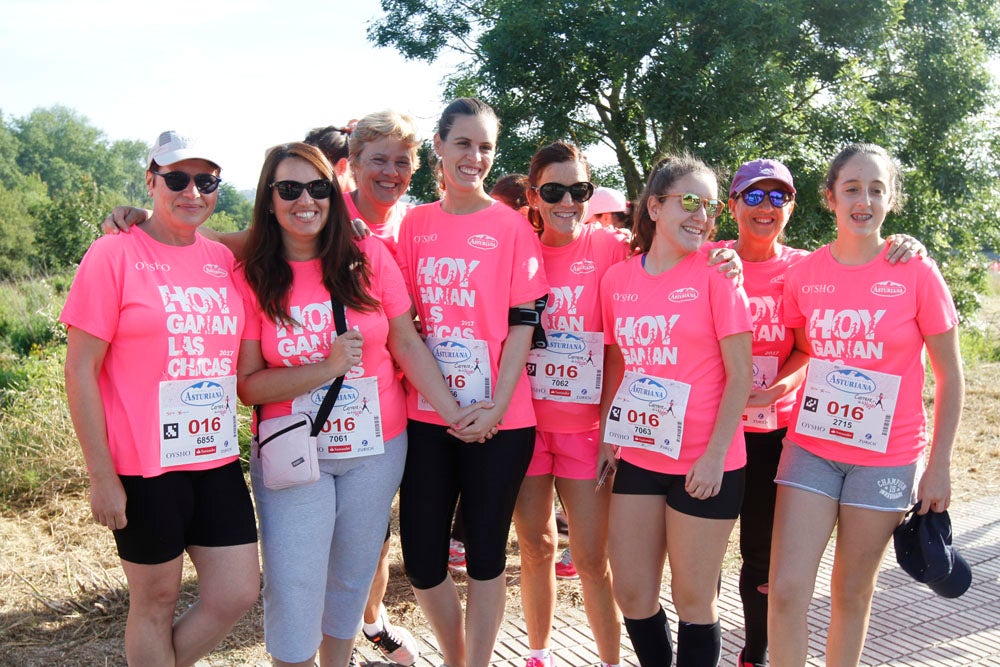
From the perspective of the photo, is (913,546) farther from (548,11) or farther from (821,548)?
(548,11)

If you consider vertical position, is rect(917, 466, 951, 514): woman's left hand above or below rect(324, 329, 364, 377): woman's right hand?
below

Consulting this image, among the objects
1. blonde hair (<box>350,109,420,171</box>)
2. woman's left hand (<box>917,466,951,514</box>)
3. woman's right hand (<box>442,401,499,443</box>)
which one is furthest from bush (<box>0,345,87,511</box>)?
woman's left hand (<box>917,466,951,514</box>)

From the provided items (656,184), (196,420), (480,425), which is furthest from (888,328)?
(196,420)

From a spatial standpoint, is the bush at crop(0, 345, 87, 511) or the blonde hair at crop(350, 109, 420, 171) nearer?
the blonde hair at crop(350, 109, 420, 171)

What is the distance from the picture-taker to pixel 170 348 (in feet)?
8.96

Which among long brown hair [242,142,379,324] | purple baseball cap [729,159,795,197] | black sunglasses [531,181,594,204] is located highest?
purple baseball cap [729,159,795,197]

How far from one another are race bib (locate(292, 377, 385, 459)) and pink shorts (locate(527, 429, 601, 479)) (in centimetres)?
71

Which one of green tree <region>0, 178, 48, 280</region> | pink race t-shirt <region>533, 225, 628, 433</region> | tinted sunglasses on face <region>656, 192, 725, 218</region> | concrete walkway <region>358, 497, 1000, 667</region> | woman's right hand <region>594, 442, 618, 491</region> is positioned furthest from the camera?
green tree <region>0, 178, 48, 280</region>

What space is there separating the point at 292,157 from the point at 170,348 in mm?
839

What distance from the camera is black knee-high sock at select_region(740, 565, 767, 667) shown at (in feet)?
11.7

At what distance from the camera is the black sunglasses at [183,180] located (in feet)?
9.30

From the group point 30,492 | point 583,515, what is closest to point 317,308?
point 583,515

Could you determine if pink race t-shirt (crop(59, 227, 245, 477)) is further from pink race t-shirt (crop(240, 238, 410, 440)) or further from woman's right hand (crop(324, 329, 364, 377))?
woman's right hand (crop(324, 329, 364, 377))

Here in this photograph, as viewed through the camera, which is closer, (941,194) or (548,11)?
(548,11)
